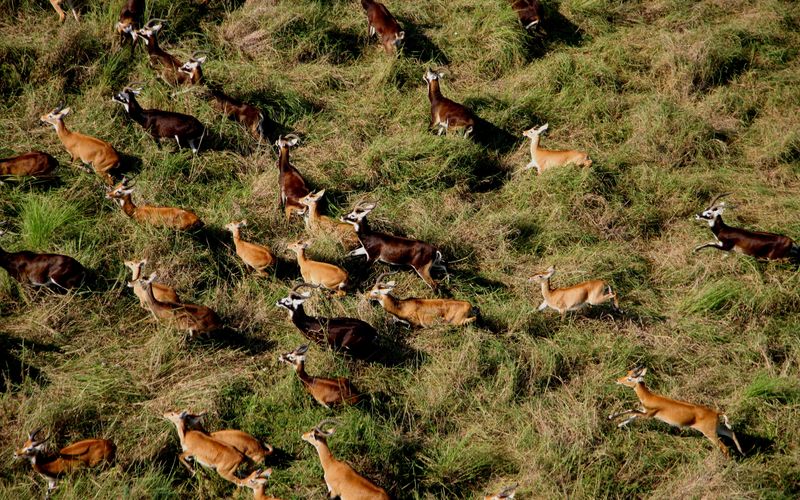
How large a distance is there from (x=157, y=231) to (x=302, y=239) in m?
1.36

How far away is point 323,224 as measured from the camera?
8.07 metres

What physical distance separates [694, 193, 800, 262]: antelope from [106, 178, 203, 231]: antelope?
503 cm

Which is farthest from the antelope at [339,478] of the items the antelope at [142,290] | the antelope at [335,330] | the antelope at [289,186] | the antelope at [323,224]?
the antelope at [289,186]

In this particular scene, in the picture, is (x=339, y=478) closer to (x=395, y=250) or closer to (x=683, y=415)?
(x=395, y=250)

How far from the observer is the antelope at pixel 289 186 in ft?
26.9

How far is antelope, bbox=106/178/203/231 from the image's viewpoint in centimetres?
768

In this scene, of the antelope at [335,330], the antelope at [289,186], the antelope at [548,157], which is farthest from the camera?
the antelope at [548,157]

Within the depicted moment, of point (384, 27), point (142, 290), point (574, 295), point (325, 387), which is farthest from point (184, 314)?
point (384, 27)

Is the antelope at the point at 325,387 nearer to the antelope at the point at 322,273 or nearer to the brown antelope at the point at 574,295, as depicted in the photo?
the antelope at the point at 322,273

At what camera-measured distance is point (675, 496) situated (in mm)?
5883

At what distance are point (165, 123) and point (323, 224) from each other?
2133 mm

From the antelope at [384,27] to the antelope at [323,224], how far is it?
3104 mm

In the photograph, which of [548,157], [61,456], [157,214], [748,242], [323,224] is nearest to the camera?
[61,456]

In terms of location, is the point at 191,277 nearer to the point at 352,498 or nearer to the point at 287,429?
the point at 287,429
